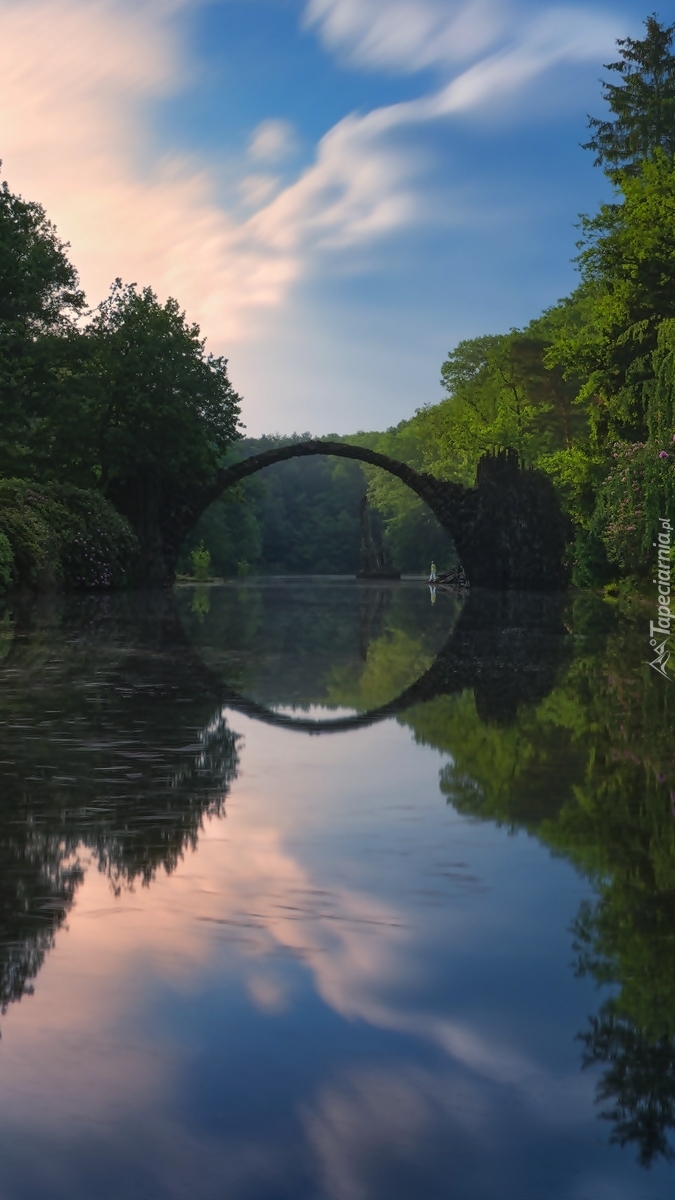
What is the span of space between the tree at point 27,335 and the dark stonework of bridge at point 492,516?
22.9 ft

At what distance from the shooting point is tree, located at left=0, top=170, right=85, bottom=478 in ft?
159

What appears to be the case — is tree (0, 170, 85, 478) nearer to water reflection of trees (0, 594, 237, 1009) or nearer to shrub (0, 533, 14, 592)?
shrub (0, 533, 14, 592)

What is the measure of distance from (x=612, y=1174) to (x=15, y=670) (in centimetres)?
1324

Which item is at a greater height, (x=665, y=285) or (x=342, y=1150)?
(x=665, y=285)

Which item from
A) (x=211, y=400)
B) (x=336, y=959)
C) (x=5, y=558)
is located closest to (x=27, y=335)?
(x=211, y=400)

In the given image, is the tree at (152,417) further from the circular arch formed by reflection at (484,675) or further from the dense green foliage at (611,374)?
the circular arch formed by reflection at (484,675)

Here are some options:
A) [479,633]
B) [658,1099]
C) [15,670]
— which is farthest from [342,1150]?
[479,633]

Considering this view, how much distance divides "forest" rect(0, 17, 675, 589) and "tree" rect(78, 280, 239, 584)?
0.07 metres

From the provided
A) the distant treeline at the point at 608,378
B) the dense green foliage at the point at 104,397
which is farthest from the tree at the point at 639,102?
the dense green foliage at the point at 104,397

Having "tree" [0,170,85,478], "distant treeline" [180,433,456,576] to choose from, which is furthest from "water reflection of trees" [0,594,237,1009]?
"distant treeline" [180,433,456,576]

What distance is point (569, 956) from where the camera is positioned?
15.6 feet

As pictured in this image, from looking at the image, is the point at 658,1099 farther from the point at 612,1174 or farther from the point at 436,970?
the point at 436,970

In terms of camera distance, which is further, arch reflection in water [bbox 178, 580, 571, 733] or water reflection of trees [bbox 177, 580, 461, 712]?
water reflection of trees [bbox 177, 580, 461, 712]

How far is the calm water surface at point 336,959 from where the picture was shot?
321cm
